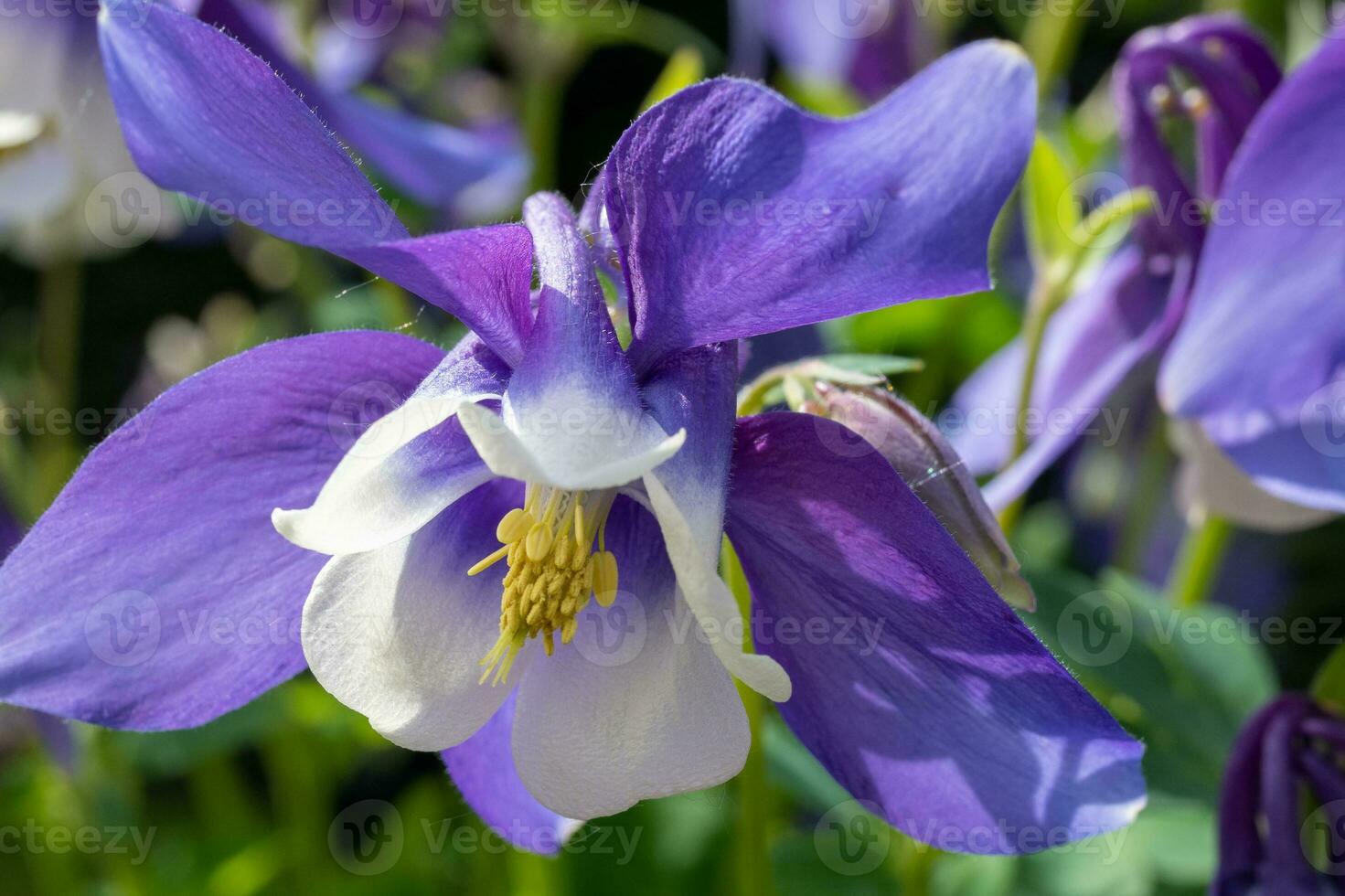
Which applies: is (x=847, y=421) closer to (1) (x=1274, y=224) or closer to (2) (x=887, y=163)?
(2) (x=887, y=163)

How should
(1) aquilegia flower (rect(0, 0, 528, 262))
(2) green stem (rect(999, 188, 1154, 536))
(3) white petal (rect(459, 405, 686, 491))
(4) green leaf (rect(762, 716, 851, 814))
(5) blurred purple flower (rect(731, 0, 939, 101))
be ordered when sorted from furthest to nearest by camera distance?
(5) blurred purple flower (rect(731, 0, 939, 101)), (1) aquilegia flower (rect(0, 0, 528, 262)), (4) green leaf (rect(762, 716, 851, 814)), (2) green stem (rect(999, 188, 1154, 536)), (3) white petal (rect(459, 405, 686, 491))

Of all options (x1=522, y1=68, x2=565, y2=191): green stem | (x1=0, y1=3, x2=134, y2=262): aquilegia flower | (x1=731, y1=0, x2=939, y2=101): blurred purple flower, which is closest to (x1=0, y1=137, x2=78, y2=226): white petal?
(x1=0, y1=3, x2=134, y2=262): aquilegia flower

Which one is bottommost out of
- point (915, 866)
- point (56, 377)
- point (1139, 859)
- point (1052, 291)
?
point (56, 377)

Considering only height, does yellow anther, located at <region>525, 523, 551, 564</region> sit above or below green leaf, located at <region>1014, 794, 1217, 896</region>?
above

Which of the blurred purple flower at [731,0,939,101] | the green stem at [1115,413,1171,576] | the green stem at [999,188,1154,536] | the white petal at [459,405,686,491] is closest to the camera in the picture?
the white petal at [459,405,686,491]

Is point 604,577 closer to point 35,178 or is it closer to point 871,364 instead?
point 871,364

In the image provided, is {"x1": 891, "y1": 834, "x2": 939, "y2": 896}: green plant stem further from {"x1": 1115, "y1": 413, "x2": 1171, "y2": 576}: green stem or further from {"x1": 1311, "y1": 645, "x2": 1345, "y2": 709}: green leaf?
{"x1": 1115, "y1": 413, "x2": 1171, "y2": 576}: green stem

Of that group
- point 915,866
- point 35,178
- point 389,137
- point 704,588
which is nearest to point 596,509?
point 704,588
